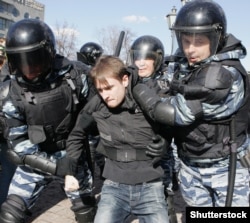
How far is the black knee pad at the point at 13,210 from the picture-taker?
3.11 meters

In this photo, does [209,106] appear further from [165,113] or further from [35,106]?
[35,106]

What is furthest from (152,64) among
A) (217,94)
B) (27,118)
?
(217,94)

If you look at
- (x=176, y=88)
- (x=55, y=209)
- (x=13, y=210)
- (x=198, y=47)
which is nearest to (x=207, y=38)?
(x=198, y=47)

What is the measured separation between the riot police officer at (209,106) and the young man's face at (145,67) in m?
1.16

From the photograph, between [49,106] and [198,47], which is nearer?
[198,47]

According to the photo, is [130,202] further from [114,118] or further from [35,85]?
[35,85]

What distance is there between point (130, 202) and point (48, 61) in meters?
1.39

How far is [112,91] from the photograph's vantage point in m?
2.35

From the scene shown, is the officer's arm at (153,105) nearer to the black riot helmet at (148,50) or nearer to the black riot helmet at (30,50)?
the black riot helmet at (30,50)

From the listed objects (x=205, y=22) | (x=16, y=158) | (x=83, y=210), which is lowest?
(x=83, y=210)

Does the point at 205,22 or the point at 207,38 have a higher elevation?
the point at 205,22

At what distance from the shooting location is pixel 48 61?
2.99 metres

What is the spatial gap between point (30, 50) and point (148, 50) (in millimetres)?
1616

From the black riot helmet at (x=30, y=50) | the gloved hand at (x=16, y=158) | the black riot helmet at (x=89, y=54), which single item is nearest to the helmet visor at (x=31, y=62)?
the black riot helmet at (x=30, y=50)
